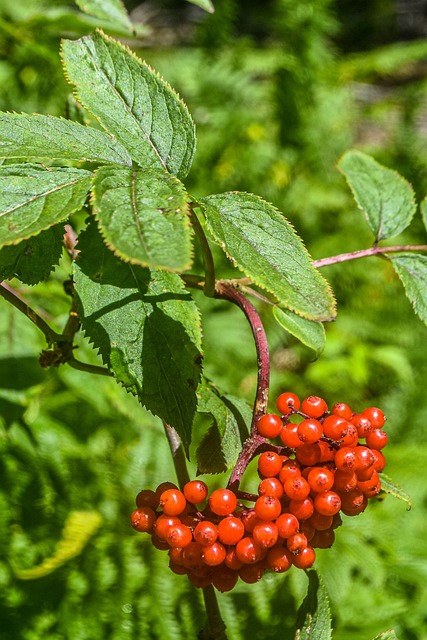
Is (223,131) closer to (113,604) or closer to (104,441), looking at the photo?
(104,441)

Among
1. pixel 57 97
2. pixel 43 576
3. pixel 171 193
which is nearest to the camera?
pixel 171 193

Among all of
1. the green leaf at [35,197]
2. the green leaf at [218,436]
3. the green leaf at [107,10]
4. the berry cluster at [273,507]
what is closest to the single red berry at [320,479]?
the berry cluster at [273,507]

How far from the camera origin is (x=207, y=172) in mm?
3213

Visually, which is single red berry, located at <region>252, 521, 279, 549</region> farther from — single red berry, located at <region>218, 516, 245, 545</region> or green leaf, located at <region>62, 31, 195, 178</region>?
green leaf, located at <region>62, 31, 195, 178</region>

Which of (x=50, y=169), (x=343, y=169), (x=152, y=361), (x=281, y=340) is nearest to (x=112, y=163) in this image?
(x=50, y=169)

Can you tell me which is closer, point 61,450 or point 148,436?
point 61,450

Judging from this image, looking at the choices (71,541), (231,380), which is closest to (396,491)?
(71,541)

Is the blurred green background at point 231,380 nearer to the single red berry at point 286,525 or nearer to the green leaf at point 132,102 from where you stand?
the single red berry at point 286,525

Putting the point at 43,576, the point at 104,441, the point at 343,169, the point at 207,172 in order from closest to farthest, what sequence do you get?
1. the point at 343,169
2. the point at 43,576
3. the point at 104,441
4. the point at 207,172

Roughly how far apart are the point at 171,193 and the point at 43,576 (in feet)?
3.78

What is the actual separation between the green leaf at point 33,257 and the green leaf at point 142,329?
0.26 feet

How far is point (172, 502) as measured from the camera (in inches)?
27.3

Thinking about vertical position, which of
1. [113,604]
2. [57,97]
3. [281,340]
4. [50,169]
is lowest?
[281,340]

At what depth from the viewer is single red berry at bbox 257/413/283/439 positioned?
69cm
